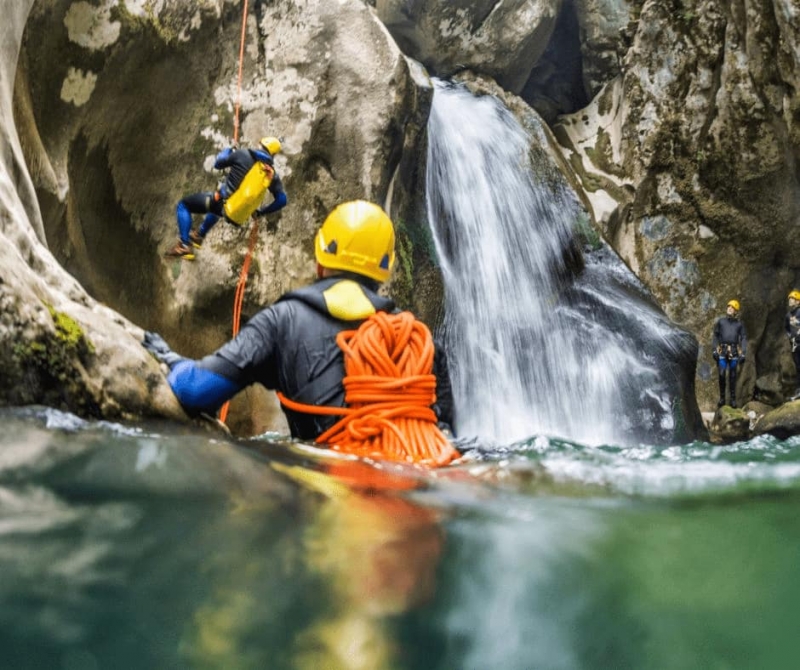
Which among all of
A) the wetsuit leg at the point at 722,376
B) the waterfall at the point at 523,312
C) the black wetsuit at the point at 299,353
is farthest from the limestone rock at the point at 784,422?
the black wetsuit at the point at 299,353

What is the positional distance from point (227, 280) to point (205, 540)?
5.84 metres

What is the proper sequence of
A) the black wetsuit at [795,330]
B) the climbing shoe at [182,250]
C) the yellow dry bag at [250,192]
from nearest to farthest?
the yellow dry bag at [250,192] < the climbing shoe at [182,250] < the black wetsuit at [795,330]

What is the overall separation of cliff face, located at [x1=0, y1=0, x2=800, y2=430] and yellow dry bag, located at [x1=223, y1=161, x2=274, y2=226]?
1270 mm

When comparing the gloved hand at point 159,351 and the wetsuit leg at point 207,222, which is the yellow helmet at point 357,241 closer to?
the gloved hand at point 159,351

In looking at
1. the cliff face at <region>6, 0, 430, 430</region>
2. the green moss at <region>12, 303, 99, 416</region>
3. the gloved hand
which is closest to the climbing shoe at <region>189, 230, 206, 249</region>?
the cliff face at <region>6, 0, 430, 430</region>

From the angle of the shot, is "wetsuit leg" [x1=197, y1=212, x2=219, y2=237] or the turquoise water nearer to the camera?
the turquoise water

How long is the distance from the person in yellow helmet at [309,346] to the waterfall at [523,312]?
16.0 feet

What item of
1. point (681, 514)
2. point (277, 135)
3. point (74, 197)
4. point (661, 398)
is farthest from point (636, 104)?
point (681, 514)

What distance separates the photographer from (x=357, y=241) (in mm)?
3367

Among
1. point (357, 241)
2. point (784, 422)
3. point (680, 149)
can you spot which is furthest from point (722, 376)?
point (357, 241)

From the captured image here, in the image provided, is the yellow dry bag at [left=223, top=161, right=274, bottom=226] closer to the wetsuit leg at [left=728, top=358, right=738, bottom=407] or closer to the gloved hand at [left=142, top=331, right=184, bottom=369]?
the gloved hand at [left=142, top=331, right=184, bottom=369]

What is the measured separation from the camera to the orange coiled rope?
9.39ft

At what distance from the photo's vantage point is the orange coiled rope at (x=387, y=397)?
286 centimetres

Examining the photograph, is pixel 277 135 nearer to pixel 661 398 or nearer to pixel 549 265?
pixel 549 265
